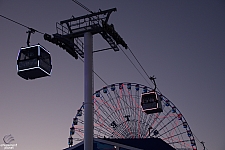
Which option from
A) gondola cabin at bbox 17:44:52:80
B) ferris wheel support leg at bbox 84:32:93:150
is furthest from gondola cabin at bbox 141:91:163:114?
gondola cabin at bbox 17:44:52:80

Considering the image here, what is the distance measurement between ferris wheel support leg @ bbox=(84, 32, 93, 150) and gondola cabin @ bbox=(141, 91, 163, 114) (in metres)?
11.0

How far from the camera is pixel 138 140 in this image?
26.1 m

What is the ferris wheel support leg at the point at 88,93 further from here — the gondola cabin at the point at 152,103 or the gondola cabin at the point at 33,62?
the gondola cabin at the point at 152,103

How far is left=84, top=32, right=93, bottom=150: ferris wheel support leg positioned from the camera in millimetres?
11594

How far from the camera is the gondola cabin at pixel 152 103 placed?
22730 millimetres

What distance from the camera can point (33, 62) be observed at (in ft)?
32.8

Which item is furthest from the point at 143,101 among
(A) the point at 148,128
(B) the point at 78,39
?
(B) the point at 78,39

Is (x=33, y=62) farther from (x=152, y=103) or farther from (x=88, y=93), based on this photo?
(x=152, y=103)

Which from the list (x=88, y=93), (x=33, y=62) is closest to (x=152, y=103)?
(x=88, y=93)

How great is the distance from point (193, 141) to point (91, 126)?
21.2 metres

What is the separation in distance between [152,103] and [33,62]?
46.3ft

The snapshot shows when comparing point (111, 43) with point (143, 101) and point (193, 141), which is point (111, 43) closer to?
point (143, 101)

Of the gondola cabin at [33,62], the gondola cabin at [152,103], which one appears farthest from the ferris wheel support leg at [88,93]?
the gondola cabin at [152,103]

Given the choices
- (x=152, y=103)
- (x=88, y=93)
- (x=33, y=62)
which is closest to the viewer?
(x=33, y=62)
